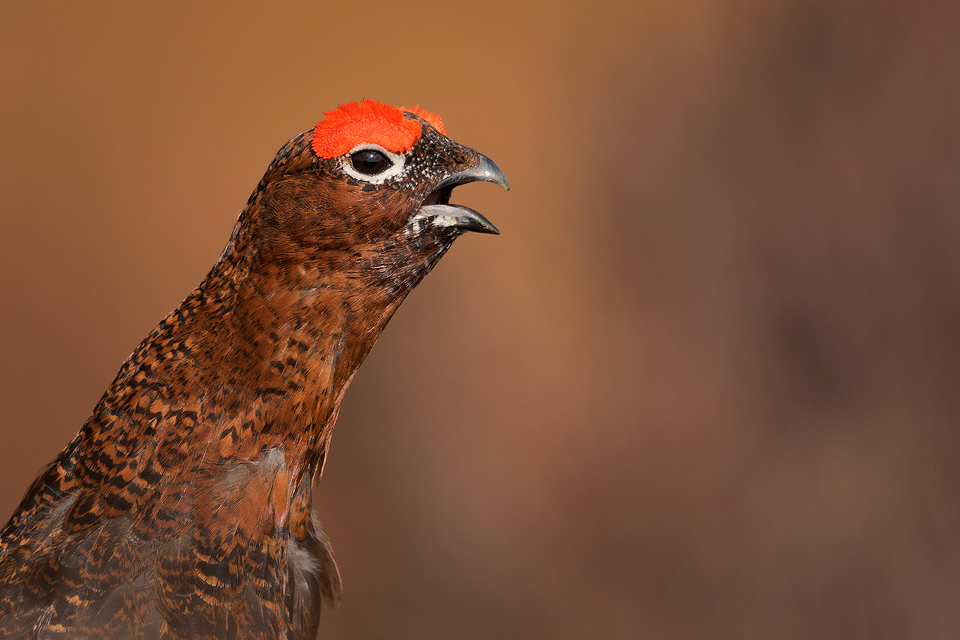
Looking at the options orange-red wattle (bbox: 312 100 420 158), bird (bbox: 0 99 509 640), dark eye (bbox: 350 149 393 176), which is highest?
orange-red wattle (bbox: 312 100 420 158)

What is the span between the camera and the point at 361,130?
3.54ft

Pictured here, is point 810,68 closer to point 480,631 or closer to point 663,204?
point 663,204

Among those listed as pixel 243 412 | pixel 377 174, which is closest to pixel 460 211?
pixel 377 174

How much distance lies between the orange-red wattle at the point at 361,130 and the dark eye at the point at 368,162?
14mm

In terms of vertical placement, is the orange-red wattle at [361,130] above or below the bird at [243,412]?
above

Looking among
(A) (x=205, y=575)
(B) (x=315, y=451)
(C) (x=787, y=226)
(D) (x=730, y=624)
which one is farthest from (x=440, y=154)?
(D) (x=730, y=624)

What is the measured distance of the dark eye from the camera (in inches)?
42.8

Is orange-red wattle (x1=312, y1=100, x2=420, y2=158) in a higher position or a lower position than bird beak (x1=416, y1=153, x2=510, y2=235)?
higher

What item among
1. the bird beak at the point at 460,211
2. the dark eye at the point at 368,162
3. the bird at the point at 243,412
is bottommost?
the bird at the point at 243,412

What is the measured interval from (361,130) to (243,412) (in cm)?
48

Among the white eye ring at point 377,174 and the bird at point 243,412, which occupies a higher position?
the white eye ring at point 377,174

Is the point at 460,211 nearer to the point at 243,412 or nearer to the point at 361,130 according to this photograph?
the point at 361,130

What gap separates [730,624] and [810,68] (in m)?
2.30

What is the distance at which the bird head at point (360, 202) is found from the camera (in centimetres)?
108
